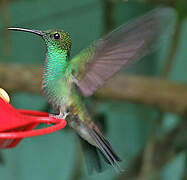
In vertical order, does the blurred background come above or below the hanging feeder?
below

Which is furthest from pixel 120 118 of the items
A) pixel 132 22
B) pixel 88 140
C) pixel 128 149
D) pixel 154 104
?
pixel 132 22

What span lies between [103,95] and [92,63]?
1.12 meters

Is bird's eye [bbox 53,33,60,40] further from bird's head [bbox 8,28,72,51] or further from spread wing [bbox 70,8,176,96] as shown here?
spread wing [bbox 70,8,176,96]

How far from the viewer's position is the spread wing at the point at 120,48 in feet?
3.99

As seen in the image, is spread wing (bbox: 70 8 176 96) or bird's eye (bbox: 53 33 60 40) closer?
spread wing (bbox: 70 8 176 96)

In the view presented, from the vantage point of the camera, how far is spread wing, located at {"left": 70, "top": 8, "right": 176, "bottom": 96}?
1.21 meters

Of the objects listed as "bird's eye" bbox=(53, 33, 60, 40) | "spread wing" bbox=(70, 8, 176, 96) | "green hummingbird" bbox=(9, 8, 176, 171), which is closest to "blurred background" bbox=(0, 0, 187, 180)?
"green hummingbird" bbox=(9, 8, 176, 171)

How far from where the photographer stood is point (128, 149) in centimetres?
406

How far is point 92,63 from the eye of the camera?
54.9 inches

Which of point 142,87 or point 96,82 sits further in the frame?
point 142,87

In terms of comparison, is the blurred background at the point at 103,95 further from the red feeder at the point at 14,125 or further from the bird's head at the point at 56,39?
the red feeder at the point at 14,125

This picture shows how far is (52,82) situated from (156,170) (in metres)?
1.45

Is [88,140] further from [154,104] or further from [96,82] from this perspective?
[154,104]

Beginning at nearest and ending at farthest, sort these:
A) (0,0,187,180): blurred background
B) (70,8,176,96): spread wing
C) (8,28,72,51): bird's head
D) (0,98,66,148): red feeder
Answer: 1. (0,98,66,148): red feeder
2. (70,8,176,96): spread wing
3. (8,28,72,51): bird's head
4. (0,0,187,180): blurred background
